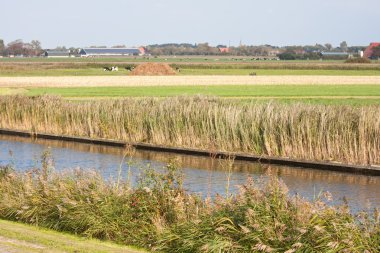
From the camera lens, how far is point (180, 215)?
1251 cm

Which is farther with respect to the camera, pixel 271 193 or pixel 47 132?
pixel 47 132

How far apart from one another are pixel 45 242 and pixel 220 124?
694 inches

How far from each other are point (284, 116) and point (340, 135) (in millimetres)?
2484

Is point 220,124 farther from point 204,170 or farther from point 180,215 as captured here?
point 180,215

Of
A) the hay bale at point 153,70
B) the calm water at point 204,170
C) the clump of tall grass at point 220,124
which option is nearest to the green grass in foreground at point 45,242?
the calm water at point 204,170

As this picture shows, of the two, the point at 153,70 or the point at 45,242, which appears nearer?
the point at 45,242

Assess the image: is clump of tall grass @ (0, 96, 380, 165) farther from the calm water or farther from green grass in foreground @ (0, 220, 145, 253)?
green grass in foreground @ (0, 220, 145, 253)

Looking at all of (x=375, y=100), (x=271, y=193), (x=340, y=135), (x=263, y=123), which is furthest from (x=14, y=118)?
(x=271, y=193)

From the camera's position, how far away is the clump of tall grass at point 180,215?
409 inches

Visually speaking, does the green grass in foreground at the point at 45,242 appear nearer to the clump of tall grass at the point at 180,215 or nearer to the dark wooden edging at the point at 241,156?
the clump of tall grass at the point at 180,215

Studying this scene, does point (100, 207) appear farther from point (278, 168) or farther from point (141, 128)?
point (141, 128)

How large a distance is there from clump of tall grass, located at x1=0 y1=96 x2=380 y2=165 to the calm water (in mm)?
1360

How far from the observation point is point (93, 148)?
1250 inches

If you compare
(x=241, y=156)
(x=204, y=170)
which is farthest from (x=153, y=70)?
(x=204, y=170)
